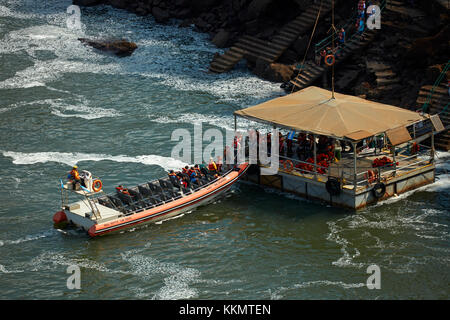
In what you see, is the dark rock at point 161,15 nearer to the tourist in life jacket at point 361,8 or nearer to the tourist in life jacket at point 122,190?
the tourist in life jacket at point 361,8

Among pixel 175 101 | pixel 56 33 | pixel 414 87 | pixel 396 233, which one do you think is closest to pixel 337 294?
pixel 396 233

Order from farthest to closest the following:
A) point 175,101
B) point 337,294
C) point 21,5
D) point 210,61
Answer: point 21,5 < point 210,61 < point 175,101 < point 337,294

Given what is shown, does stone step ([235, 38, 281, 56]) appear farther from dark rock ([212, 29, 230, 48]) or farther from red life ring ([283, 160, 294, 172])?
red life ring ([283, 160, 294, 172])

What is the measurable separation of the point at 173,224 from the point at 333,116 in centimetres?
1019

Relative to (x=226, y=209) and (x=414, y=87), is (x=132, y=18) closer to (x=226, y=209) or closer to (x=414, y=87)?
(x=414, y=87)

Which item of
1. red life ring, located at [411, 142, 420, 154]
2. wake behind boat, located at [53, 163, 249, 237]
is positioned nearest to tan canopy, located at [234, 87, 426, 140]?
red life ring, located at [411, 142, 420, 154]

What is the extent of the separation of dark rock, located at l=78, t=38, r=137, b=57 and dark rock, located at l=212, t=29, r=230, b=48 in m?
7.15

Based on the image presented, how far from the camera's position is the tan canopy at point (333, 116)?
3850cm

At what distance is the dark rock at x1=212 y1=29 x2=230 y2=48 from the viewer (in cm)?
6475

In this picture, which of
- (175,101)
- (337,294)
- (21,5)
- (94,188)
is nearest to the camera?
(337,294)

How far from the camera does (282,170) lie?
133 feet

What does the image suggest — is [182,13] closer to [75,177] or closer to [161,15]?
[161,15]

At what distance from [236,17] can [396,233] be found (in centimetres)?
3497
